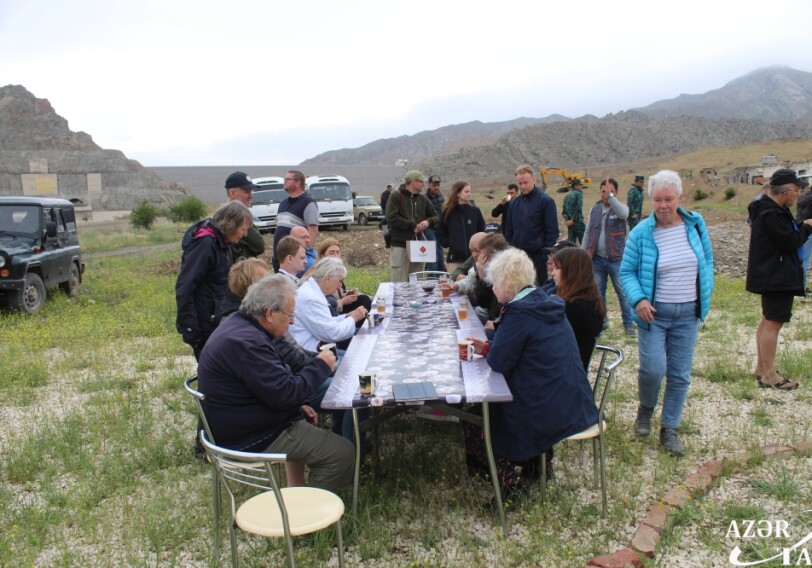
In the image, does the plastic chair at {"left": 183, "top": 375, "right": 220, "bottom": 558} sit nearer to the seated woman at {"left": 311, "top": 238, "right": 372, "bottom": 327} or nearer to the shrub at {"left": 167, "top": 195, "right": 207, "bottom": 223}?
the seated woman at {"left": 311, "top": 238, "right": 372, "bottom": 327}

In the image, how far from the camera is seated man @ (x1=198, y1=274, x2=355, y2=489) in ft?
9.36

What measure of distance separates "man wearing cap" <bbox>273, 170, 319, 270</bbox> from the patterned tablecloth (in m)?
1.45

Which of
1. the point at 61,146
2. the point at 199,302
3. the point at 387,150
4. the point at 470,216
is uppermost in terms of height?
the point at 387,150

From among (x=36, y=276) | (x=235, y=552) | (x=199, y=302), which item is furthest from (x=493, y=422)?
(x=36, y=276)

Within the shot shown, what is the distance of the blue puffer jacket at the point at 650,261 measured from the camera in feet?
12.9

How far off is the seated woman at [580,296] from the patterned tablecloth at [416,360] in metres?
0.63

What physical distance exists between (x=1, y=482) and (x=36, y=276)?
680 centimetres

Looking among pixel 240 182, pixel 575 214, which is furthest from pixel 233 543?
pixel 575 214

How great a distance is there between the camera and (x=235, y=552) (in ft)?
9.17

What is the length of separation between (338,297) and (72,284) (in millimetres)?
8270

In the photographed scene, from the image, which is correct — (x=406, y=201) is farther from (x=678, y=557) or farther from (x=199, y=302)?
(x=678, y=557)

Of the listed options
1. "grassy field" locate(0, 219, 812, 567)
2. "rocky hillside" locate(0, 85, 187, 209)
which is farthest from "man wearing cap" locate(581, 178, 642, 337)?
"rocky hillside" locate(0, 85, 187, 209)

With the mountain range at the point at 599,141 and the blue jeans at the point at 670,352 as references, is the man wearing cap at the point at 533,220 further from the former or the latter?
the mountain range at the point at 599,141

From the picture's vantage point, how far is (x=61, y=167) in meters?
57.5
